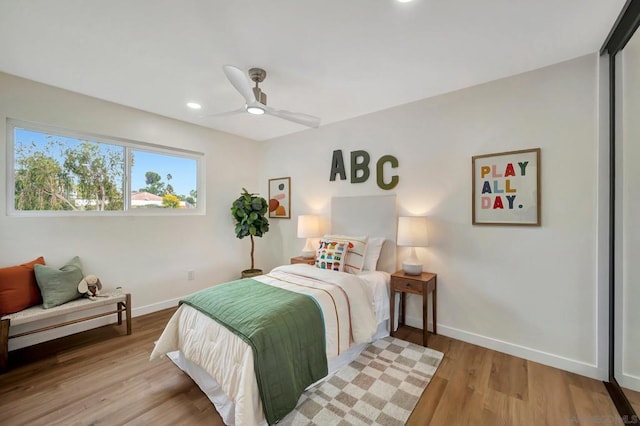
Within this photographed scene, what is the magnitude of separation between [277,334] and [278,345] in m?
0.06

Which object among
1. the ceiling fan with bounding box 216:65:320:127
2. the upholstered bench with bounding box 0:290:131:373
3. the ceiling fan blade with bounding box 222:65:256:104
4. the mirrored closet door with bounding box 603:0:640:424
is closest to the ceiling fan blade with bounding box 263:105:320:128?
the ceiling fan with bounding box 216:65:320:127

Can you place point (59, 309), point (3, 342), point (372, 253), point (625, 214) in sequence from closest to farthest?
point (625, 214) → point (3, 342) → point (59, 309) → point (372, 253)

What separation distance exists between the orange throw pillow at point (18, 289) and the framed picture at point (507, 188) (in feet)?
13.8

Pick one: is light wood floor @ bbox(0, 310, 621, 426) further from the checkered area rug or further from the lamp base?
the lamp base

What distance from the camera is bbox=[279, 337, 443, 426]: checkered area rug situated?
1660 millimetres

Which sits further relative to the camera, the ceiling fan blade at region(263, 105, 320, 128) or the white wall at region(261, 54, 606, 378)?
the ceiling fan blade at region(263, 105, 320, 128)

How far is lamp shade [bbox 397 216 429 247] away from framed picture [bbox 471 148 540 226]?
48 centimetres

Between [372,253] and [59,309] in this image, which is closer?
[59,309]

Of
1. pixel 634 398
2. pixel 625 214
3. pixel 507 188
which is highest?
pixel 507 188

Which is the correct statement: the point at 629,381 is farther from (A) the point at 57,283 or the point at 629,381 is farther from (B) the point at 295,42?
(A) the point at 57,283

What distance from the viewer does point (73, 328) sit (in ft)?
9.18

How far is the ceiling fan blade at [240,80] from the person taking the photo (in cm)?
180

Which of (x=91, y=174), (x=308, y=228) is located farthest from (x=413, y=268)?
(x=91, y=174)

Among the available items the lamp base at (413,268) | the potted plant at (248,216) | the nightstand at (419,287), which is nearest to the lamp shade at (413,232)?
the lamp base at (413,268)
